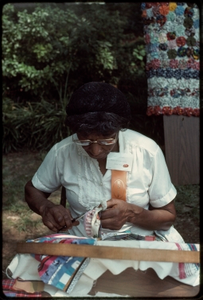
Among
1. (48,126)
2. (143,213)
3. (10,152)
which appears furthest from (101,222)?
(10,152)

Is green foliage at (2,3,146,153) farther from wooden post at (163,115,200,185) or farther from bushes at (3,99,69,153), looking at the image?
wooden post at (163,115,200,185)

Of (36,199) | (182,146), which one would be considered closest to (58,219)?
(36,199)

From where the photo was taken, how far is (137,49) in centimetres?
716

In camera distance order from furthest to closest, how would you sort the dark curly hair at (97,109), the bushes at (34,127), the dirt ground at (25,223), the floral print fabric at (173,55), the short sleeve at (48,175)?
the bushes at (34,127), the floral print fabric at (173,55), the dirt ground at (25,223), the short sleeve at (48,175), the dark curly hair at (97,109)

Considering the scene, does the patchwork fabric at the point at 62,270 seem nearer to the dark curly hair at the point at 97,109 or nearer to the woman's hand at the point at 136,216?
the woman's hand at the point at 136,216

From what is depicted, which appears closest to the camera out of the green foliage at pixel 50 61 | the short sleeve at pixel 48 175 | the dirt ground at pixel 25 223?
the short sleeve at pixel 48 175

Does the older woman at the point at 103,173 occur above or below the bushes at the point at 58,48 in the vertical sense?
below

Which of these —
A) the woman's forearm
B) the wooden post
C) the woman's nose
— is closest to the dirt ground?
the wooden post

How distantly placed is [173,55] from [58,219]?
3.32 m

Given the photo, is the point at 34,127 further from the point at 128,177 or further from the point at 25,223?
the point at 128,177

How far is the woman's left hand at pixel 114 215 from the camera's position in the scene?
1888mm

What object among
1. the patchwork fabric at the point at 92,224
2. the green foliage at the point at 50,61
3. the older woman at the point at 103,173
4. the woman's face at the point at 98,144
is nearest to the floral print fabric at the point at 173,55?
the green foliage at the point at 50,61

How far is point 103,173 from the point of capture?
2158 millimetres

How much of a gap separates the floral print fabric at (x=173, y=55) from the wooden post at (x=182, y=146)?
11 centimetres
